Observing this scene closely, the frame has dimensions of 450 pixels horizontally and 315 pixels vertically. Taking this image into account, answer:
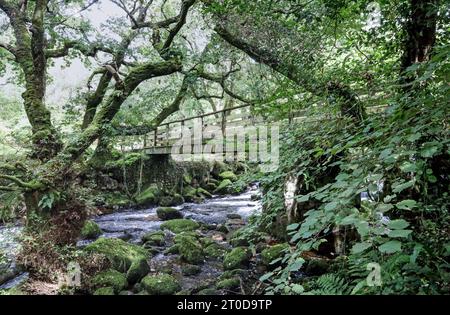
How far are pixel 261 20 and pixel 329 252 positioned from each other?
4.13 metres

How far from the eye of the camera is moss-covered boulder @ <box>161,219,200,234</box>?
8.65m

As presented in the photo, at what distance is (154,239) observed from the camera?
756 centimetres

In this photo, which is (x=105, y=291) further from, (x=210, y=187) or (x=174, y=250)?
(x=210, y=187)

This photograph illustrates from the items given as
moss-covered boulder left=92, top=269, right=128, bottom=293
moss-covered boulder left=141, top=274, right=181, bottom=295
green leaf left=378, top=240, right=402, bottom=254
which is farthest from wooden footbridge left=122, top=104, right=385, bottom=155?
green leaf left=378, top=240, right=402, bottom=254

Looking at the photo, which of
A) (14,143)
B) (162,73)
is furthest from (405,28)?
(14,143)

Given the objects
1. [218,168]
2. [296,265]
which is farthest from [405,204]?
[218,168]

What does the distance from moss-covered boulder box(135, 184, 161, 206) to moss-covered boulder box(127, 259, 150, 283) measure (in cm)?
668

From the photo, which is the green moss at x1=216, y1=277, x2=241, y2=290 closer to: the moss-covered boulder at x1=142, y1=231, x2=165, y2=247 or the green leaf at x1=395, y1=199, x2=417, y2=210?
the moss-covered boulder at x1=142, y1=231, x2=165, y2=247

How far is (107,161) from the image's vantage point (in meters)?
11.5

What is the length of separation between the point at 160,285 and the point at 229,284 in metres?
1.15

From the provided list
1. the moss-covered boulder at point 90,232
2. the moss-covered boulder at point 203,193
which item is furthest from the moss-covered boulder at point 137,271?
the moss-covered boulder at point 203,193

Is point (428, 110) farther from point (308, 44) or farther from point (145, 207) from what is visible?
point (145, 207)

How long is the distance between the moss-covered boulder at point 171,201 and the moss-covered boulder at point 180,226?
3555 millimetres

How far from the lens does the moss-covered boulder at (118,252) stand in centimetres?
575
